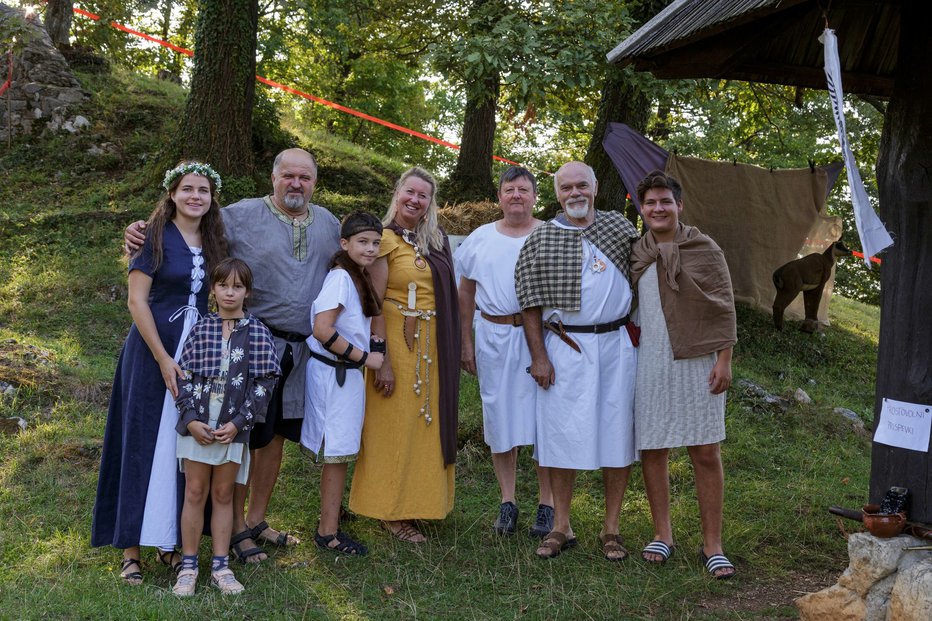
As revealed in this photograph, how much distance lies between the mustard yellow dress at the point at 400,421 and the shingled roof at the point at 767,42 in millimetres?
1326

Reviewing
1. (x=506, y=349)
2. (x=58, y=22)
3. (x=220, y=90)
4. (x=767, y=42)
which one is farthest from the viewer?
(x=58, y=22)

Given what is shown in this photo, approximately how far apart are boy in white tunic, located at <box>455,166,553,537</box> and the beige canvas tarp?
3635 millimetres

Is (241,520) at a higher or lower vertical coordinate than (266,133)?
lower

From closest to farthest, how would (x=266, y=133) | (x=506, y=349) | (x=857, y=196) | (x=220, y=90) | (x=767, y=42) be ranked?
(x=857, y=196) → (x=767, y=42) → (x=506, y=349) → (x=220, y=90) → (x=266, y=133)

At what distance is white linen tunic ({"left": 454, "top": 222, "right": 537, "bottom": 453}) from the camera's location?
427 cm

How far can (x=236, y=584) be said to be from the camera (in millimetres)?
3371

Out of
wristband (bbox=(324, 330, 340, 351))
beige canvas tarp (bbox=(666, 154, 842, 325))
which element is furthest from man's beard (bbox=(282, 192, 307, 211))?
beige canvas tarp (bbox=(666, 154, 842, 325))

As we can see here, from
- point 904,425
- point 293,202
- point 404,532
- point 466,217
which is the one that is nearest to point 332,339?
point 293,202

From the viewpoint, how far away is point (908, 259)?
2.96m

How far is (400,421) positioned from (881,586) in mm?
2070

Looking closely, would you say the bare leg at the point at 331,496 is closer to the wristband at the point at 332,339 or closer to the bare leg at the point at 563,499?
the wristband at the point at 332,339

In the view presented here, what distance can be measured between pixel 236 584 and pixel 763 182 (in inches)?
240

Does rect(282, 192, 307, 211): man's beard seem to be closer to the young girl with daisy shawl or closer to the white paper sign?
the young girl with daisy shawl

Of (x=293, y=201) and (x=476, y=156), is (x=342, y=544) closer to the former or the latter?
(x=293, y=201)
